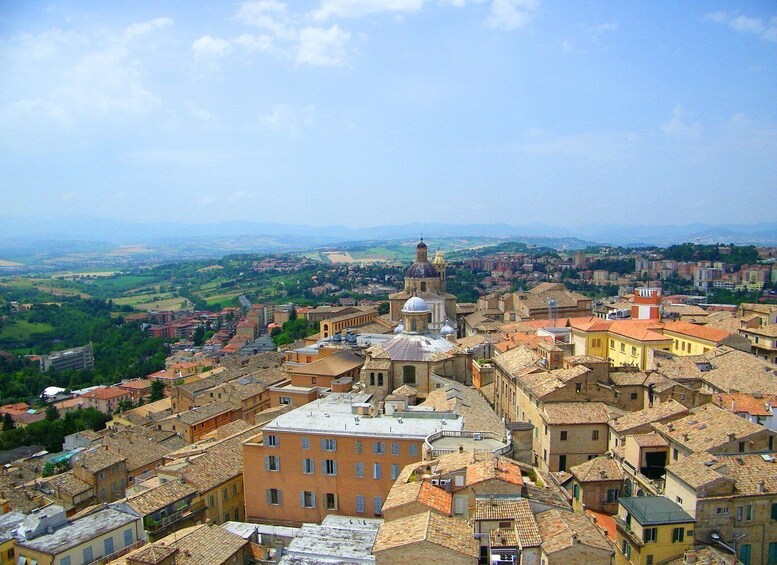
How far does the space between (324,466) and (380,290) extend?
140 metres

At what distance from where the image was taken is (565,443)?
103 ft

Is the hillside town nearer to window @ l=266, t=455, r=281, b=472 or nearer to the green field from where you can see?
window @ l=266, t=455, r=281, b=472

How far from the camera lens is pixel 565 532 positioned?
19500 mm

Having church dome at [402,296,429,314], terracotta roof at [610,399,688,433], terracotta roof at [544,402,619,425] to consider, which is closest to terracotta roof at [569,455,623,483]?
terracotta roof at [610,399,688,433]

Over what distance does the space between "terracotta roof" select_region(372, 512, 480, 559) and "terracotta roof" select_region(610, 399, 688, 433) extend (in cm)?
1313

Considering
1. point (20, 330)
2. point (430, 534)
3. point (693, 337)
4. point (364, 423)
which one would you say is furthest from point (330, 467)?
point (20, 330)

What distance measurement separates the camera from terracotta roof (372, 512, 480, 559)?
18.4m

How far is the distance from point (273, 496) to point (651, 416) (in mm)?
18596

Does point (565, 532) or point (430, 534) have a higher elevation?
point (430, 534)

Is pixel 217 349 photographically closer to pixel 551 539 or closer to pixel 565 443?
pixel 565 443

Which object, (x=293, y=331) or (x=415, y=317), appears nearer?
(x=415, y=317)

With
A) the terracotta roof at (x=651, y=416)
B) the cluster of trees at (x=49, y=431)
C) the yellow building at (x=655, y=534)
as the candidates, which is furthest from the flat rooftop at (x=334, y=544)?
the cluster of trees at (x=49, y=431)

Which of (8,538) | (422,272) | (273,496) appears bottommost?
(273,496)

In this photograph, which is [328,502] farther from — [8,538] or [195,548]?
[8,538]
